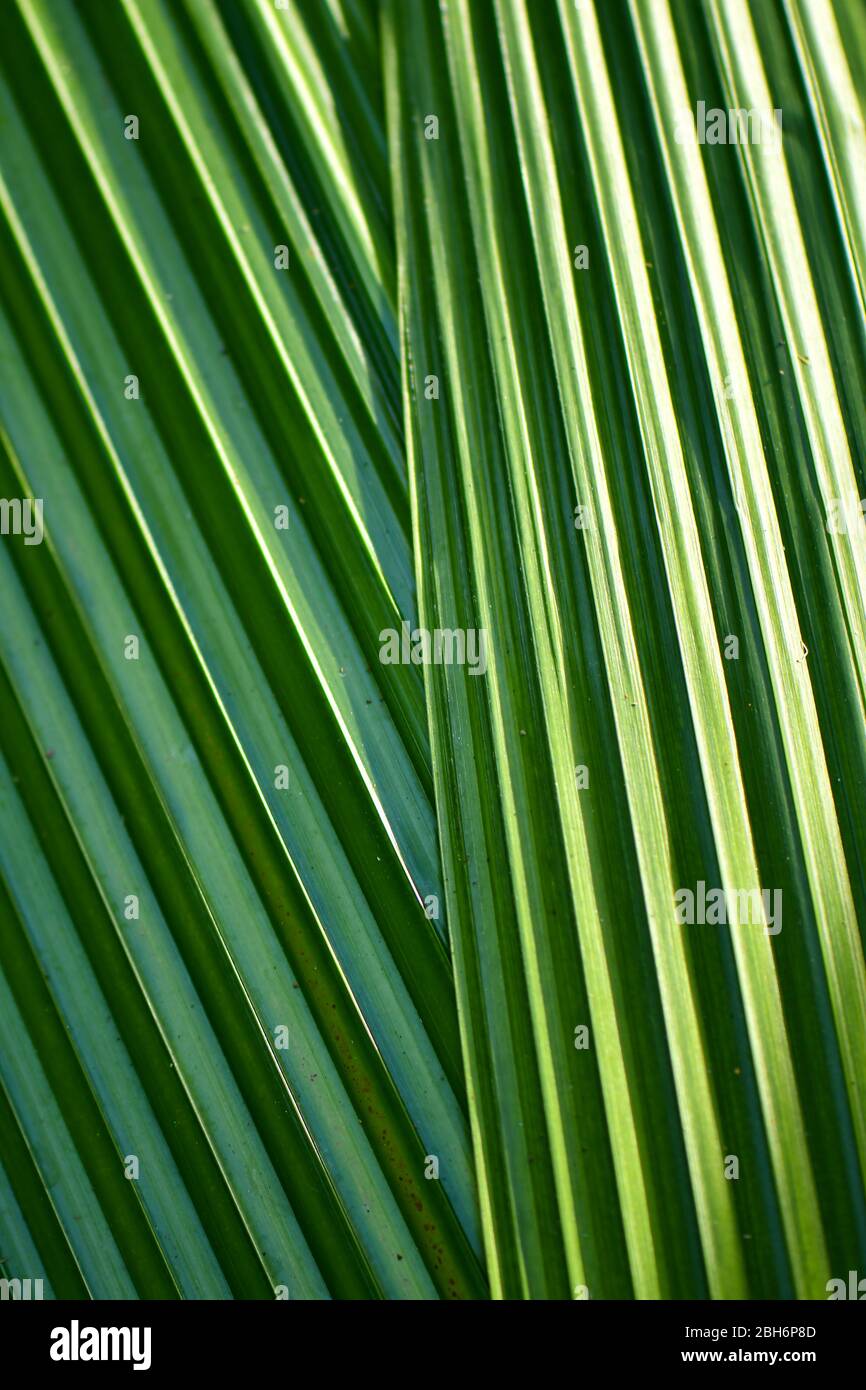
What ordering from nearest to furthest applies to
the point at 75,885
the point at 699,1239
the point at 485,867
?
the point at 699,1239 → the point at 485,867 → the point at 75,885

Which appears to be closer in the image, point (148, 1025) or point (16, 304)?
point (148, 1025)

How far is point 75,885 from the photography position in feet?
3.54

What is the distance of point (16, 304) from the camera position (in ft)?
3.82

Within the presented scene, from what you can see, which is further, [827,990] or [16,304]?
[16,304]

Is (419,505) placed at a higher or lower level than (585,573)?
higher

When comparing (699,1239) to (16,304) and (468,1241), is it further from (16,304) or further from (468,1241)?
(16,304)

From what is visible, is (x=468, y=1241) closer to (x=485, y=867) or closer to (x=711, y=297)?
(x=485, y=867)

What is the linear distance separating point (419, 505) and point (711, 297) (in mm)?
482

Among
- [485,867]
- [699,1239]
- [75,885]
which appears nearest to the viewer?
[699,1239]
